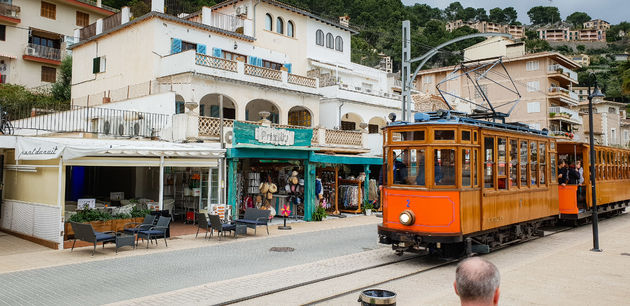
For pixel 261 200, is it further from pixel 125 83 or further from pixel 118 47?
pixel 118 47

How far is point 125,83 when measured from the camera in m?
24.2

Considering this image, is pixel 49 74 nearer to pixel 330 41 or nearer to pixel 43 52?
pixel 43 52

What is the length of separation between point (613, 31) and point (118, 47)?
207561 mm

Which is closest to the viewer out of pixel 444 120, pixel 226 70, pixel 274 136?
pixel 444 120

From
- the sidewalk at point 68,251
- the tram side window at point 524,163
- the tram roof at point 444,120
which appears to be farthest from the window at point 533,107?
the tram roof at point 444,120

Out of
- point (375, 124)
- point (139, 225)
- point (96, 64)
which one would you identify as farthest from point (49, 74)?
point (139, 225)

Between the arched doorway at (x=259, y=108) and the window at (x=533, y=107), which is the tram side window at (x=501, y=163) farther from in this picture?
the window at (x=533, y=107)

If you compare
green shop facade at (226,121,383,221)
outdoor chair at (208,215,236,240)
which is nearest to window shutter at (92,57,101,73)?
green shop facade at (226,121,383,221)

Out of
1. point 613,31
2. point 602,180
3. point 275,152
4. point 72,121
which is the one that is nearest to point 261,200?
point 275,152

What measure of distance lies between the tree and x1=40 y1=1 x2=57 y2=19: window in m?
6.14

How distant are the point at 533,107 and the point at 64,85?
46065mm

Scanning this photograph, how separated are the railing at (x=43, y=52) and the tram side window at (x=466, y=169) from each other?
39350mm

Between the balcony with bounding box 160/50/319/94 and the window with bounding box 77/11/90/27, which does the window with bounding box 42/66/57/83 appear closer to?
the window with bounding box 77/11/90/27

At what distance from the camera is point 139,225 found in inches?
535
